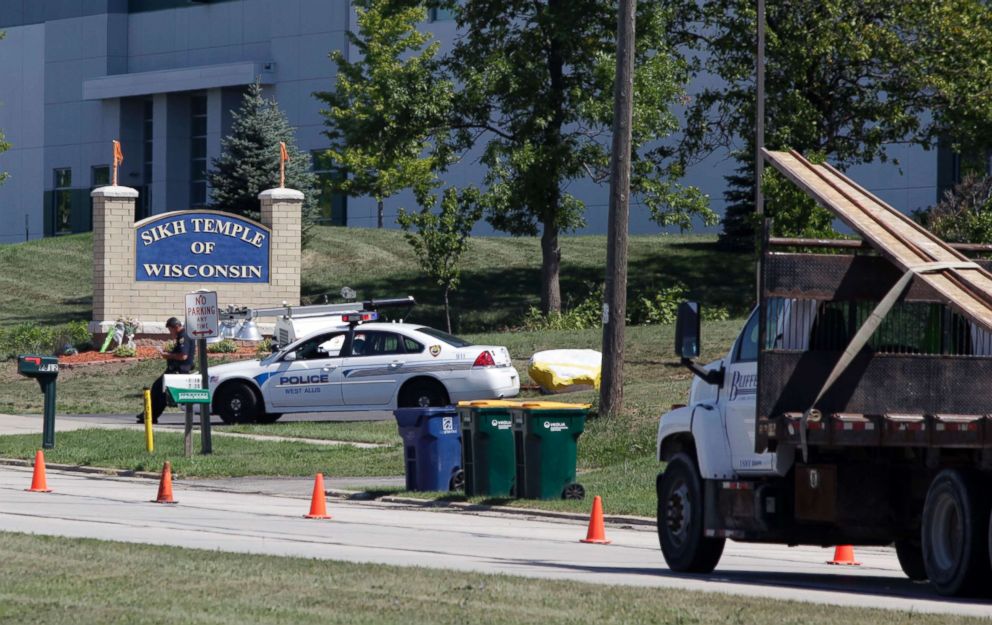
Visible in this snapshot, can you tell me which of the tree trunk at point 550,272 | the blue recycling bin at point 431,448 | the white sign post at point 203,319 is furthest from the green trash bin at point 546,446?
the tree trunk at point 550,272

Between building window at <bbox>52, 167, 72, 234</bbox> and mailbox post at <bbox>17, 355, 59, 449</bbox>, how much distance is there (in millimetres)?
50552

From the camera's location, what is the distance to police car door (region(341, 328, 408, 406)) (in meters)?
26.3

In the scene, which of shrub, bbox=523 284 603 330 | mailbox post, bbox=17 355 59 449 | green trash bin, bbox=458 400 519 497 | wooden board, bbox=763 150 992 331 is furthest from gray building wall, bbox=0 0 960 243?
wooden board, bbox=763 150 992 331

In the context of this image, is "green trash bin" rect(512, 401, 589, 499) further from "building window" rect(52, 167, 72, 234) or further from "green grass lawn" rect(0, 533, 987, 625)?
"building window" rect(52, 167, 72, 234)

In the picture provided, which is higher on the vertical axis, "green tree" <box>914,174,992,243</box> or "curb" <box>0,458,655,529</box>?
"green tree" <box>914,174,992,243</box>

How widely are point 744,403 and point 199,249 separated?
27.9 m

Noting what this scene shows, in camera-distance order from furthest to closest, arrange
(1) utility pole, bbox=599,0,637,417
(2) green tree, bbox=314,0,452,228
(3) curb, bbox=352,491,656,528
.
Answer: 1. (2) green tree, bbox=314,0,452,228
2. (1) utility pole, bbox=599,0,637,417
3. (3) curb, bbox=352,491,656,528

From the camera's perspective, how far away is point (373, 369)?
2631 cm

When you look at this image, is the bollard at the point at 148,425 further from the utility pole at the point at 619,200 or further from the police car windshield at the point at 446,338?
the utility pole at the point at 619,200

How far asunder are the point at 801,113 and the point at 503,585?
28.2 meters

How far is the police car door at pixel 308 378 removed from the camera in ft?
86.8

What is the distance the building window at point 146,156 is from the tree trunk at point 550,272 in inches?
1306

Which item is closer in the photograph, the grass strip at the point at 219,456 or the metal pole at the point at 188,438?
the grass strip at the point at 219,456

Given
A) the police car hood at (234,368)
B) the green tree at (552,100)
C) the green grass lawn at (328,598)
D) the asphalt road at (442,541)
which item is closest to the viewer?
the green grass lawn at (328,598)
